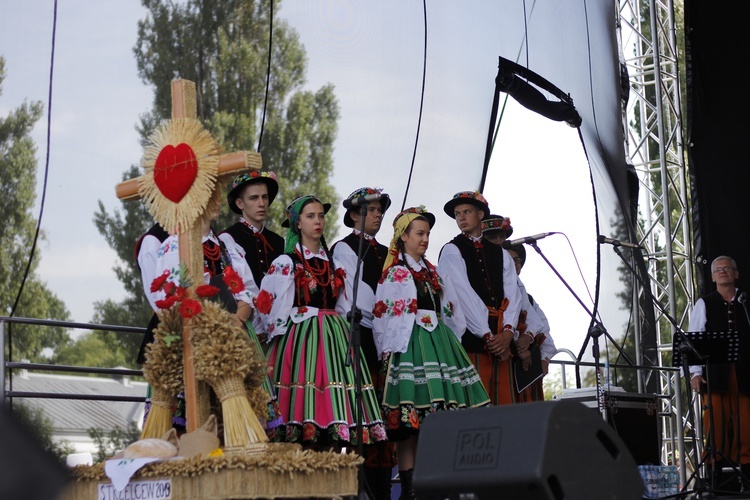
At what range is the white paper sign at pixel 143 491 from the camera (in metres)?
2.89

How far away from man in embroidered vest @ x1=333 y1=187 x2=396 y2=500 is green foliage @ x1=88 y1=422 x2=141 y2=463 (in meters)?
2.06

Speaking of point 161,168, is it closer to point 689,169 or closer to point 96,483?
point 96,483

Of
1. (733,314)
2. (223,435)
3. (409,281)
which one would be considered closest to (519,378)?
(409,281)

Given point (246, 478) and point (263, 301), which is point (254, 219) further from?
point (246, 478)

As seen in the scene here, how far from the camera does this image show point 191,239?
129 inches

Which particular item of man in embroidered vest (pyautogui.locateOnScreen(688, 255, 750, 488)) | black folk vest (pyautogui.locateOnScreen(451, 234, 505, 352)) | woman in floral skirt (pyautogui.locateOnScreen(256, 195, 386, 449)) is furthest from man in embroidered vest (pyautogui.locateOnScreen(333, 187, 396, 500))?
man in embroidered vest (pyautogui.locateOnScreen(688, 255, 750, 488))

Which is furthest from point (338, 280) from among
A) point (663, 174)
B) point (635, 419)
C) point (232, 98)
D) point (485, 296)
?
point (663, 174)

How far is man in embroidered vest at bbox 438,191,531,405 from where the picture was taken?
211 inches

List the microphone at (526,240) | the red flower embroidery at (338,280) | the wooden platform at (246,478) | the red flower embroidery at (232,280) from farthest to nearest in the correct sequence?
1. the microphone at (526,240)
2. the red flower embroidery at (338,280)
3. the red flower embroidery at (232,280)
4. the wooden platform at (246,478)

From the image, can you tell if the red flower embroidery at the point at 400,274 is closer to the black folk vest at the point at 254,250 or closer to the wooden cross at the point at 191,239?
the black folk vest at the point at 254,250

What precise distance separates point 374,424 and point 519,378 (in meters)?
1.60

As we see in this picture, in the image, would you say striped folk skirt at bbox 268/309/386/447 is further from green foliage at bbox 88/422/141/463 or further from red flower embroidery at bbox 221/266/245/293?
green foliage at bbox 88/422/141/463

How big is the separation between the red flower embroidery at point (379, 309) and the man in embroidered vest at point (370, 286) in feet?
Answer: 0.36

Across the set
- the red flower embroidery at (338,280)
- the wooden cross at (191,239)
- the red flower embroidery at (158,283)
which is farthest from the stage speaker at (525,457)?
the red flower embroidery at (338,280)
